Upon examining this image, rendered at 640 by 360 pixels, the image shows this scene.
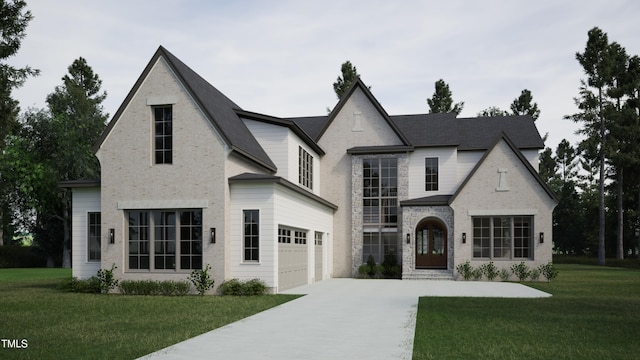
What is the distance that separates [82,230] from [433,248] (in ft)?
62.5

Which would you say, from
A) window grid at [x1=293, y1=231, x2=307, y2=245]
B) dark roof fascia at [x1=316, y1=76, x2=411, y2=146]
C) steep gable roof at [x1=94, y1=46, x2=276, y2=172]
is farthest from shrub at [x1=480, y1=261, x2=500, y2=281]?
steep gable roof at [x1=94, y1=46, x2=276, y2=172]

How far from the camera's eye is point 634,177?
5156 centimetres

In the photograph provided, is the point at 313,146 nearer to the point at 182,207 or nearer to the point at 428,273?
the point at 428,273

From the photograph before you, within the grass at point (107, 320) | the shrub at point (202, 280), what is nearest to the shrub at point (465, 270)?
the grass at point (107, 320)

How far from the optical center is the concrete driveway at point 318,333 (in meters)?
9.64

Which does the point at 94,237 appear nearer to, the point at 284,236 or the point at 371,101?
the point at 284,236

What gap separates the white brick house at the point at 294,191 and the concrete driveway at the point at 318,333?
4571 millimetres

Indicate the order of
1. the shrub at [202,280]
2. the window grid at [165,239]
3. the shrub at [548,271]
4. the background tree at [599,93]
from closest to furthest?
the shrub at [202,280]
the window grid at [165,239]
the shrub at [548,271]
the background tree at [599,93]

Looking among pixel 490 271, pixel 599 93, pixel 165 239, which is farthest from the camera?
pixel 599 93

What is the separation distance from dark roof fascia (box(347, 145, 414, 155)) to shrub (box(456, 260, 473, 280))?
6.97 meters

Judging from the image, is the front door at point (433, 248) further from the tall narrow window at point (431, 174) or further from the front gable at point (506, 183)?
the front gable at point (506, 183)

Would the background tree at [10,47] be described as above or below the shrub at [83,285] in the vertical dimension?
above

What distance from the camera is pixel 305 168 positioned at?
3014 centimetres

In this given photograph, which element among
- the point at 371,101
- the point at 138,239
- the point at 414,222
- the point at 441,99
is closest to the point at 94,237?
the point at 138,239
